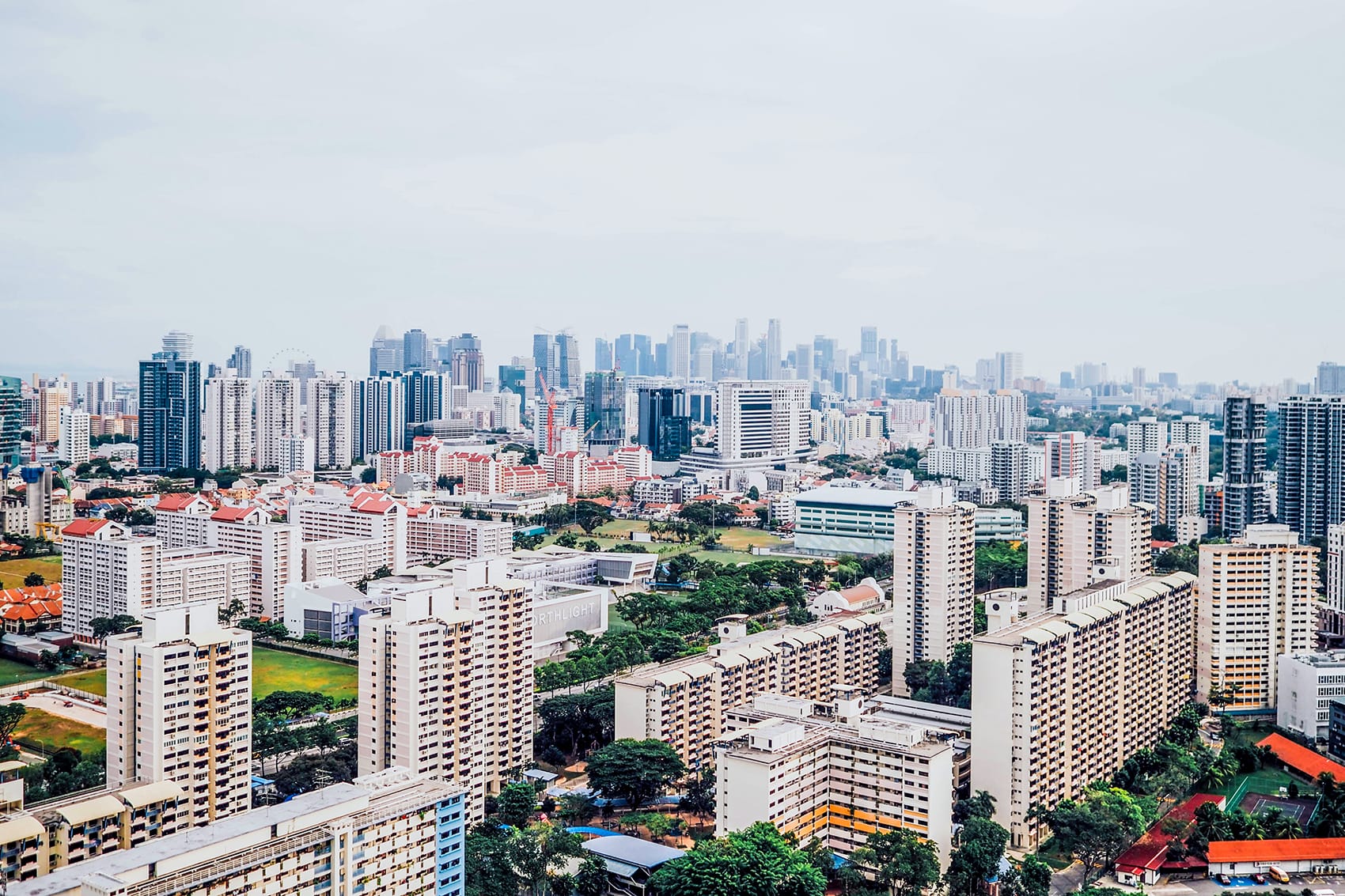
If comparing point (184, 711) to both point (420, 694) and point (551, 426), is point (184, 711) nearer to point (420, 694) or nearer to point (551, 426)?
point (420, 694)

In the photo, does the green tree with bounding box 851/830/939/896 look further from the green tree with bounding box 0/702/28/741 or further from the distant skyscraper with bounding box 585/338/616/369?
the distant skyscraper with bounding box 585/338/616/369

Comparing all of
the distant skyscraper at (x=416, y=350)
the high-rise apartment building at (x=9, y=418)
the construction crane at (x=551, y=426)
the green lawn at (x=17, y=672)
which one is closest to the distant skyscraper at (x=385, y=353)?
the distant skyscraper at (x=416, y=350)

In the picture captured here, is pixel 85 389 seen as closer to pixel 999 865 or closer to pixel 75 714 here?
pixel 75 714

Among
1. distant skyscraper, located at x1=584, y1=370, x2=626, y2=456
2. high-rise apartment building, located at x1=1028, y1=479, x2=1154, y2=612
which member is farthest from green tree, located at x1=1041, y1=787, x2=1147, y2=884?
distant skyscraper, located at x1=584, y1=370, x2=626, y2=456

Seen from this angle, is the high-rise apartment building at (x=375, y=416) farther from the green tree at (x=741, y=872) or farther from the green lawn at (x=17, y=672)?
the green tree at (x=741, y=872)

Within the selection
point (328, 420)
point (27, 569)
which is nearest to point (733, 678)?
point (27, 569)

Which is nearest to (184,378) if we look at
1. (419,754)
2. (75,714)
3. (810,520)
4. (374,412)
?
(374,412)
